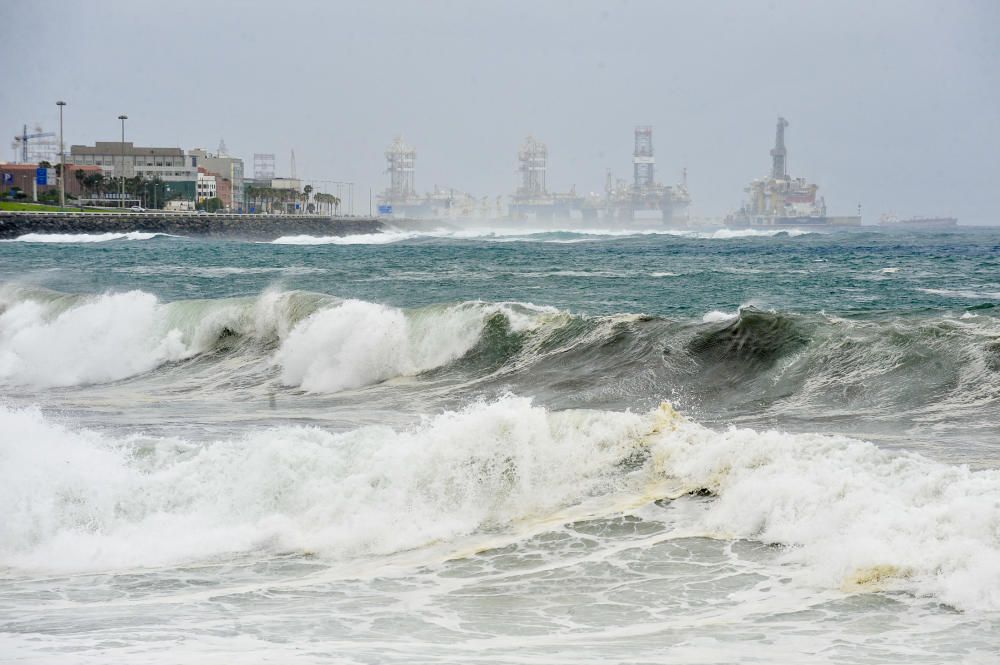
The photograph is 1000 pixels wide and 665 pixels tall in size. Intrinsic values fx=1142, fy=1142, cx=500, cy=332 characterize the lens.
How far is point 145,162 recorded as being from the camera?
553 ft

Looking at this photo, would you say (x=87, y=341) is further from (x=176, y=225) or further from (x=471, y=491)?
(x=176, y=225)

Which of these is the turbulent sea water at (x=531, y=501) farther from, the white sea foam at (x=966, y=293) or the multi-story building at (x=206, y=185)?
the multi-story building at (x=206, y=185)

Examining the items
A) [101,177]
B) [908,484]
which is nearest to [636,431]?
[908,484]

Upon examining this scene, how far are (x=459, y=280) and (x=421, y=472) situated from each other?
92.5ft

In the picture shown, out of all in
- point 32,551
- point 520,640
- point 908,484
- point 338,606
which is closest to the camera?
point 520,640

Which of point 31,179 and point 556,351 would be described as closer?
point 556,351

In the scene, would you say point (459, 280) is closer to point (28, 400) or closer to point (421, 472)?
point (28, 400)

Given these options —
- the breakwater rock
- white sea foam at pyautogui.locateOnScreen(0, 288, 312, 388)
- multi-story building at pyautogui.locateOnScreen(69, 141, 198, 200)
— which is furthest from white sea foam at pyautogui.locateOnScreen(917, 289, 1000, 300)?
multi-story building at pyautogui.locateOnScreen(69, 141, 198, 200)

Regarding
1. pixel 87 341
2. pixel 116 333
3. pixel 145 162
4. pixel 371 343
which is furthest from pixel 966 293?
pixel 145 162

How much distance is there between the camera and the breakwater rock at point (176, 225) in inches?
3442

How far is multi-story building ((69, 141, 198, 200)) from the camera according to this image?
525 ft

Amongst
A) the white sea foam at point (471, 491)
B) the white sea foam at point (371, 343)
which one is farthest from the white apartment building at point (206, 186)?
the white sea foam at point (471, 491)

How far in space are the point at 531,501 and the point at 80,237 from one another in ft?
264

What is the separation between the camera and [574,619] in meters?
7.20
